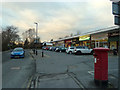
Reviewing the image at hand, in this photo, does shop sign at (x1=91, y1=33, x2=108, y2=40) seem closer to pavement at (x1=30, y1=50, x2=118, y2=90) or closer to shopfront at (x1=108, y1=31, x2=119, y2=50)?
shopfront at (x1=108, y1=31, x2=119, y2=50)

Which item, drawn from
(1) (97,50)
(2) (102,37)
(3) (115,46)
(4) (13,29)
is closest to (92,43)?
(2) (102,37)

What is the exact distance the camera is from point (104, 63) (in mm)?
5230

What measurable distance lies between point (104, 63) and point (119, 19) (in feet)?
6.49

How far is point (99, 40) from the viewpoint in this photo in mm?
27438

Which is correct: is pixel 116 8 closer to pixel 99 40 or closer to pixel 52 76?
pixel 52 76

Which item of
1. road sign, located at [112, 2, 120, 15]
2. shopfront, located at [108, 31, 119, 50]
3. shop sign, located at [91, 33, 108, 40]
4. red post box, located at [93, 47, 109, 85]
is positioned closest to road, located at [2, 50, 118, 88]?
red post box, located at [93, 47, 109, 85]

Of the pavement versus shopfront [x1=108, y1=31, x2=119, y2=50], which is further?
shopfront [x1=108, y1=31, x2=119, y2=50]

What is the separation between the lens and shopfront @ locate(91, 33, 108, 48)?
25.6m

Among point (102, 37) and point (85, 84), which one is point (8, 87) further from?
point (102, 37)

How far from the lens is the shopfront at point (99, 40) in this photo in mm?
25625

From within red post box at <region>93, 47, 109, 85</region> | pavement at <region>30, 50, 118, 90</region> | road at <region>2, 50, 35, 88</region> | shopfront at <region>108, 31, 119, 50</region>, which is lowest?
road at <region>2, 50, 35, 88</region>

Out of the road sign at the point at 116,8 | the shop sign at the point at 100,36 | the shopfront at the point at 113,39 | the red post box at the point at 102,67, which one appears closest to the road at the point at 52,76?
the red post box at the point at 102,67

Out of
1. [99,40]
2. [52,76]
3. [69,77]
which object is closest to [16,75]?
[52,76]

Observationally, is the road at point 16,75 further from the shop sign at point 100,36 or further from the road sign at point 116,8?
the shop sign at point 100,36
